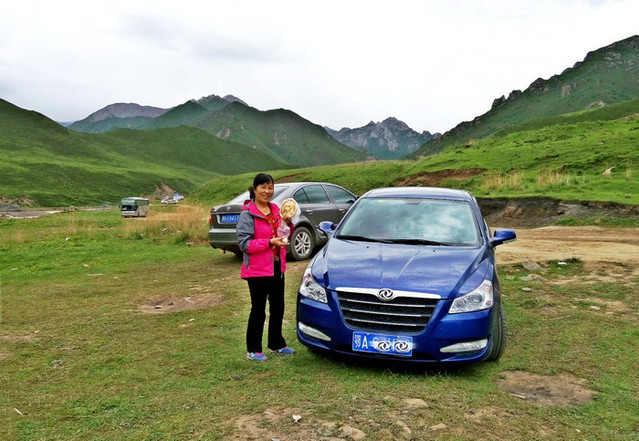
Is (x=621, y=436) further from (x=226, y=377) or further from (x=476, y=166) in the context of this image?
(x=476, y=166)

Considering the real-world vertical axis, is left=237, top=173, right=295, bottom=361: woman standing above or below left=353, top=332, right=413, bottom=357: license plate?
above

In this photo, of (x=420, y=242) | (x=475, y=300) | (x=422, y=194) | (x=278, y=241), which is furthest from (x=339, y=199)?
(x=475, y=300)

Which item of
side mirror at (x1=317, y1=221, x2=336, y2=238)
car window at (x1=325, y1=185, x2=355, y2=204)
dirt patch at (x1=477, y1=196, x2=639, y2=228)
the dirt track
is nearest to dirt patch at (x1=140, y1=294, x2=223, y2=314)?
side mirror at (x1=317, y1=221, x2=336, y2=238)

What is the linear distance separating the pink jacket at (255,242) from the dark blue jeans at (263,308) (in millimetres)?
115

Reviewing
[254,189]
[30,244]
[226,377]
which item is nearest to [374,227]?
[254,189]

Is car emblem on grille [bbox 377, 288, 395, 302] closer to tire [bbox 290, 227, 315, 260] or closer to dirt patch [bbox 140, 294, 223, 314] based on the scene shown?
dirt patch [bbox 140, 294, 223, 314]

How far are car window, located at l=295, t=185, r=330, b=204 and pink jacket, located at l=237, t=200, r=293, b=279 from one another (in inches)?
243

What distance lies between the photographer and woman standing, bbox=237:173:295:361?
14.3 feet

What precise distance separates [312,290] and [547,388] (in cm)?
211

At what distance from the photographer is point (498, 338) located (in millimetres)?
4273

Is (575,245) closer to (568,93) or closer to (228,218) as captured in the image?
(228,218)

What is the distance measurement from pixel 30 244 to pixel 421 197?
47.2 ft

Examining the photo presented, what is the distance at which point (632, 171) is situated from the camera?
18234 mm

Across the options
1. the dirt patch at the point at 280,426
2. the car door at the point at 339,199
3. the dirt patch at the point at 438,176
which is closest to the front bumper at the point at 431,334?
the dirt patch at the point at 280,426
